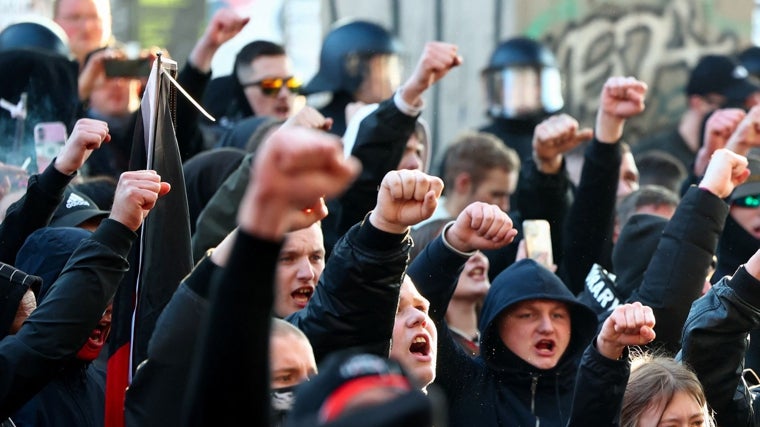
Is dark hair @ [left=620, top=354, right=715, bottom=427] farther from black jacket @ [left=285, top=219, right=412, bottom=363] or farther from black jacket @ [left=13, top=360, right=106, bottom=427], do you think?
black jacket @ [left=13, top=360, right=106, bottom=427]

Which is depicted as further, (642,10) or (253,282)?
(642,10)

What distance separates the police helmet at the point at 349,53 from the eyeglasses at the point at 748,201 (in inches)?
95.0

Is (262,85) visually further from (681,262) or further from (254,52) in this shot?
(681,262)

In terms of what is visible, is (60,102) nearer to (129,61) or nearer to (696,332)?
(129,61)

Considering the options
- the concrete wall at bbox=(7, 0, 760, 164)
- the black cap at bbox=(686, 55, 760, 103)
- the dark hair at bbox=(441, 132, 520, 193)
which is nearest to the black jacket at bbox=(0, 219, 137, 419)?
the dark hair at bbox=(441, 132, 520, 193)

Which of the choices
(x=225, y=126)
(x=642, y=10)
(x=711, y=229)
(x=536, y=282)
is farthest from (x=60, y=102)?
(x=642, y=10)

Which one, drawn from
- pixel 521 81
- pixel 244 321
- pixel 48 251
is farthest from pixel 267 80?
pixel 244 321

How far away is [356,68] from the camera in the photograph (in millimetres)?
8727

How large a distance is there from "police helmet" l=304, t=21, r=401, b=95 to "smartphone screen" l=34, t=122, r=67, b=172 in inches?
85.8

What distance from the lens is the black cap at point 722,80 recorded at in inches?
390

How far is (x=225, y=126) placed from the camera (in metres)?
8.73

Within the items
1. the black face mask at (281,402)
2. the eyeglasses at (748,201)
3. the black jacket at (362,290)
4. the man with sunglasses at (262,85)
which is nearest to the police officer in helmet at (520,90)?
the man with sunglasses at (262,85)

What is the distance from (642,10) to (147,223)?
29.3 ft

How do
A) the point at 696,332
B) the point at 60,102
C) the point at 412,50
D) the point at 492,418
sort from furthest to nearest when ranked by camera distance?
the point at 412,50 → the point at 60,102 → the point at 492,418 → the point at 696,332
